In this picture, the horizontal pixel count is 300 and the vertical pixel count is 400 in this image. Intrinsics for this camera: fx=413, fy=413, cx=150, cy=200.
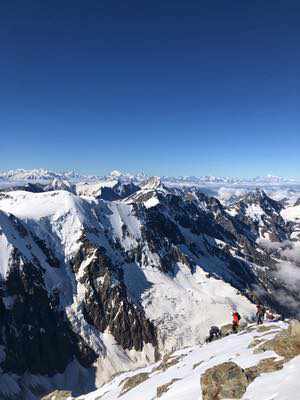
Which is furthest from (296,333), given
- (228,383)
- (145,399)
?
(145,399)

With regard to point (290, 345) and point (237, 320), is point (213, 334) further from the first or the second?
point (290, 345)

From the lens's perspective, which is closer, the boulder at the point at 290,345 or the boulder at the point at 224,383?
the boulder at the point at 224,383

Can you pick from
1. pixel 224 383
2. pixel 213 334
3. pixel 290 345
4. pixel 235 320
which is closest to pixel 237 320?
pixel 235 320

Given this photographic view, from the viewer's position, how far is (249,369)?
132ft

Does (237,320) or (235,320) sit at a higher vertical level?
(235,320)

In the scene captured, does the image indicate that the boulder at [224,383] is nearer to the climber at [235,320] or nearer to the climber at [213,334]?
the climber at [235,320]

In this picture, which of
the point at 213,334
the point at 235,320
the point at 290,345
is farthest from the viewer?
the point at 213,334

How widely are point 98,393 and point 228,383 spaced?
5682 cm

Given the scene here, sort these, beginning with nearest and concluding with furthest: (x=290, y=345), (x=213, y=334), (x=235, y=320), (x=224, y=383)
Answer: (x=224, y=383)
(x=290, y=345)
(x=235, y=320)
(x=213, y=334)

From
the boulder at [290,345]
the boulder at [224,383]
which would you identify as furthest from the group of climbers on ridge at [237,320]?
the boulder at [224,383]

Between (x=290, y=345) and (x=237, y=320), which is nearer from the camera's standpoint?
(x=290, y=345)

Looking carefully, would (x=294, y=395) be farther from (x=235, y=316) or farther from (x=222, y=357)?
(x=235, y=316)

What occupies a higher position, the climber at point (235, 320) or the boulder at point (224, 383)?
Result: the boulder at point (224, 383)

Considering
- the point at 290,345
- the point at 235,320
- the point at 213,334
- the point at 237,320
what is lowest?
the point at 213,334
